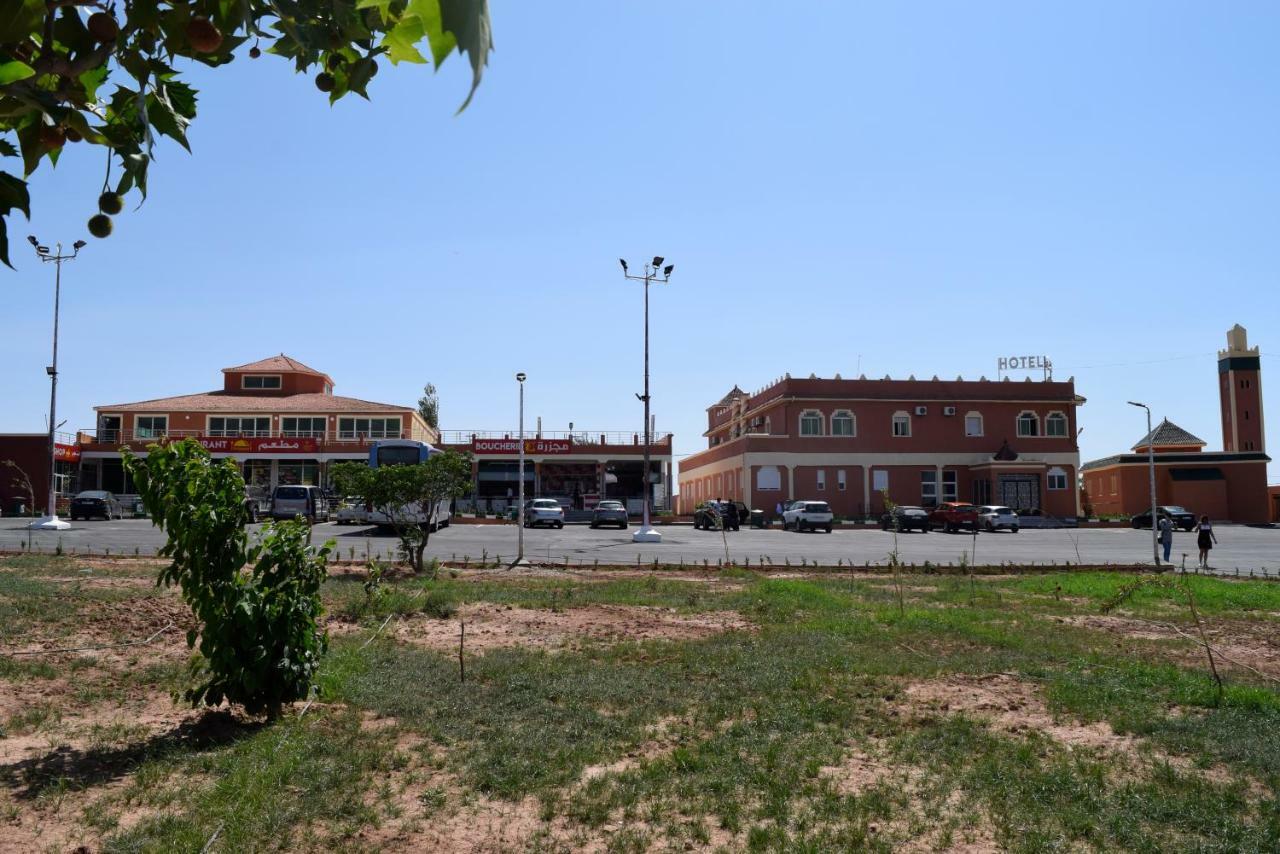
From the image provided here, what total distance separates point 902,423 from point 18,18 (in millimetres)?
61800

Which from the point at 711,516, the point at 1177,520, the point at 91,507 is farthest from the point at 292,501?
the point at 1177,520

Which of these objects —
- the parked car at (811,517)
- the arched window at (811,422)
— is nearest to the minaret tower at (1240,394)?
the arched window at (811,422)

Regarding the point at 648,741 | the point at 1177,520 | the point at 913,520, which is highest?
the point at 913,520

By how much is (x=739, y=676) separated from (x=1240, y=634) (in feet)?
27.6

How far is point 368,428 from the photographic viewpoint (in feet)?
202

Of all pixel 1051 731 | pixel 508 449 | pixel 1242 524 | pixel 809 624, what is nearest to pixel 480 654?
pixel 809 624

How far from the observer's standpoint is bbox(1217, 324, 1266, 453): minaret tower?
66.9 meters

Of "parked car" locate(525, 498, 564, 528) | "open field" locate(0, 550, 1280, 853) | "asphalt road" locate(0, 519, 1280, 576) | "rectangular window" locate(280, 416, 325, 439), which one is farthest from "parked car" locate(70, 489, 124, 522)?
"open field" locate(0, 550, 1280, 853)

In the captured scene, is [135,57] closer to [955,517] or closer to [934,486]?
[955,517]

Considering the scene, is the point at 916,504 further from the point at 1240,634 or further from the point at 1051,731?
the point at 1051,731

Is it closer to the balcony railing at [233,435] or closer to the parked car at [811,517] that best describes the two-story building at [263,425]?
the balcony railing at [233,435]

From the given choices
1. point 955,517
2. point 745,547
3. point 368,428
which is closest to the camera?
point 745,547

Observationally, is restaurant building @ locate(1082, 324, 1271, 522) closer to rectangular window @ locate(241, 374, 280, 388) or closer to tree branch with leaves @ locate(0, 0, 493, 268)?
rectangular window @ locate(241, 374, 280, 388)

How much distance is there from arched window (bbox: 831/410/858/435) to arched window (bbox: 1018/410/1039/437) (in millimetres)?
11137
